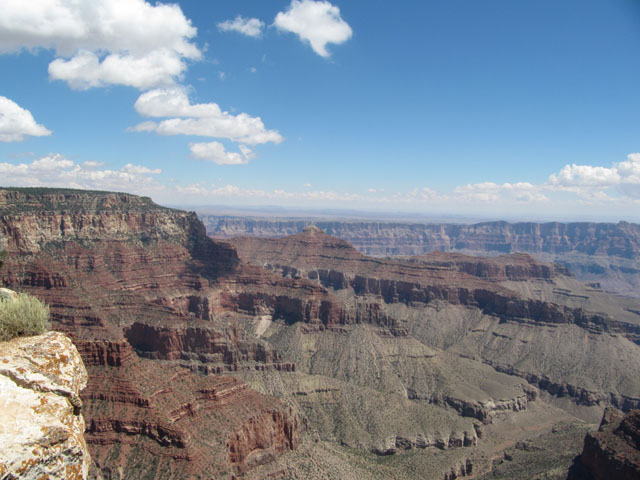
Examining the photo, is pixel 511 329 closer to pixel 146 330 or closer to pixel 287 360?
pixel 287 360

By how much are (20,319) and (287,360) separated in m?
101

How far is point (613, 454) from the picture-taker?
58.3m

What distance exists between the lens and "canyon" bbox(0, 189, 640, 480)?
5969cm

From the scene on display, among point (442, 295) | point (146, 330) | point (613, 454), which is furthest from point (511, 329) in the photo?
point (146, 330)

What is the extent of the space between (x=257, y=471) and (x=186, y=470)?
11.8 m

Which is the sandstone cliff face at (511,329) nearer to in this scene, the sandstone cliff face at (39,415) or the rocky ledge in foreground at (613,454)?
the rocky ledge in foreground at (613,454)

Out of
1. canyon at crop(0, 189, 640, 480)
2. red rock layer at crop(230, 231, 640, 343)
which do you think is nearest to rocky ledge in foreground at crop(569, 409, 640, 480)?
canyon at crop(0, 189, 640, 480)

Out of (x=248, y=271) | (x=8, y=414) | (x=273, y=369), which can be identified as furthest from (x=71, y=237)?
(x=8, y=414)

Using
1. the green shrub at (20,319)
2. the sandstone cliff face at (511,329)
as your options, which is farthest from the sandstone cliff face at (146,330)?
the sandstone cliff face at (511,329)

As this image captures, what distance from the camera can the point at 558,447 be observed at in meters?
88.8

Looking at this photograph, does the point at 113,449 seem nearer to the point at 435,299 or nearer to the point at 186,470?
the point at 186,470

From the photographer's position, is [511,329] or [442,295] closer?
[511,329]

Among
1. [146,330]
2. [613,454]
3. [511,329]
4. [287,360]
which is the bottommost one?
[511,329]

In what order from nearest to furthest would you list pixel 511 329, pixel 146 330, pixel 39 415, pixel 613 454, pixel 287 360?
pixel 39 415, pixel 613 454, pixel 146 330, pixel 287 360, pixel 511 329
